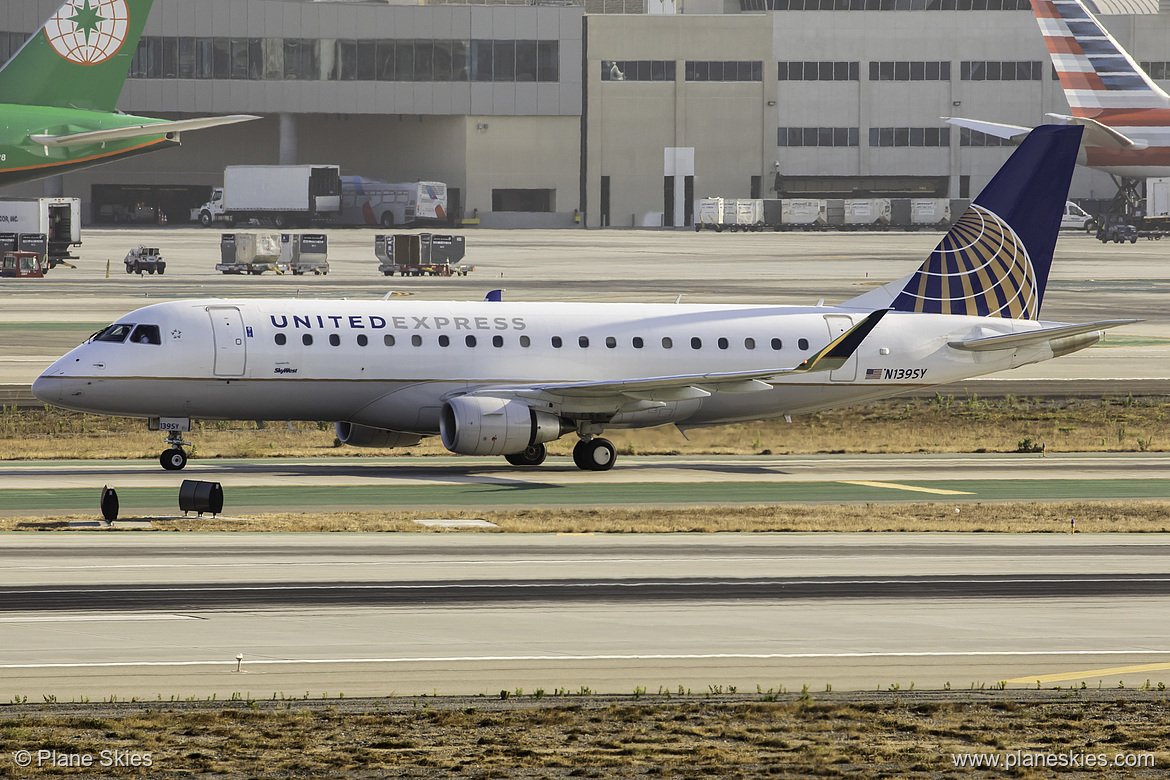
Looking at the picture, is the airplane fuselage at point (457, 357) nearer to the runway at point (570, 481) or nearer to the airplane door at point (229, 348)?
the airplane door at point (229, 348)

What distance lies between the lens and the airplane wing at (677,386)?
1612 inches

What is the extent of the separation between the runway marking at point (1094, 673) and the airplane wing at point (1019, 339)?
24.9 metres

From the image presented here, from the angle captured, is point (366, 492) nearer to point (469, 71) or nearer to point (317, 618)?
point (317, 618)

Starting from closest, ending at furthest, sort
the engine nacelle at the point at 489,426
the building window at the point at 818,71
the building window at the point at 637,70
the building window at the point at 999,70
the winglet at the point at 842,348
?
the engine nacelle at the point at 489,426, the winglet at the point at 842,348, the building window at the point at 637,70, the building window at the point at 818,71, the building window at the point at 999,70

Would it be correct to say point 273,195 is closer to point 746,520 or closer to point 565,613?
point 746,520

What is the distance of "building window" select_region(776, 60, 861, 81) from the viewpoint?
176 metres

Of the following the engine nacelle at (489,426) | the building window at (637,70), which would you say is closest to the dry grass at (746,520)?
the engine nacelle at (489,426)

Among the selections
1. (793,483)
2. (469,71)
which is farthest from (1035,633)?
(469,71)

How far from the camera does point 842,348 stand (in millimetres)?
41156

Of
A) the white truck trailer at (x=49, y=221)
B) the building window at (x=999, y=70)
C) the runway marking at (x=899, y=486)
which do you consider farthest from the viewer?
the building window at (x=999, y=70)

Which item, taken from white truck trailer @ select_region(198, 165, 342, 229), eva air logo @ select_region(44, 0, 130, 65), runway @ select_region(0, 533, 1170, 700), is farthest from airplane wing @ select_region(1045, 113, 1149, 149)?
runway @ select_region(0, 533, 1170, 700)

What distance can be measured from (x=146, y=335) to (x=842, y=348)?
17708 millimetres

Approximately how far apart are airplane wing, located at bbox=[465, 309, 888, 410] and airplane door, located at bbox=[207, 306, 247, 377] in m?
6.14

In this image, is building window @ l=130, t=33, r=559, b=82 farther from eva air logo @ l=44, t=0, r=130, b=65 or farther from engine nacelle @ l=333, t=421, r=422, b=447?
engine nacelle @ l=333, t=421, r=422, b=447
